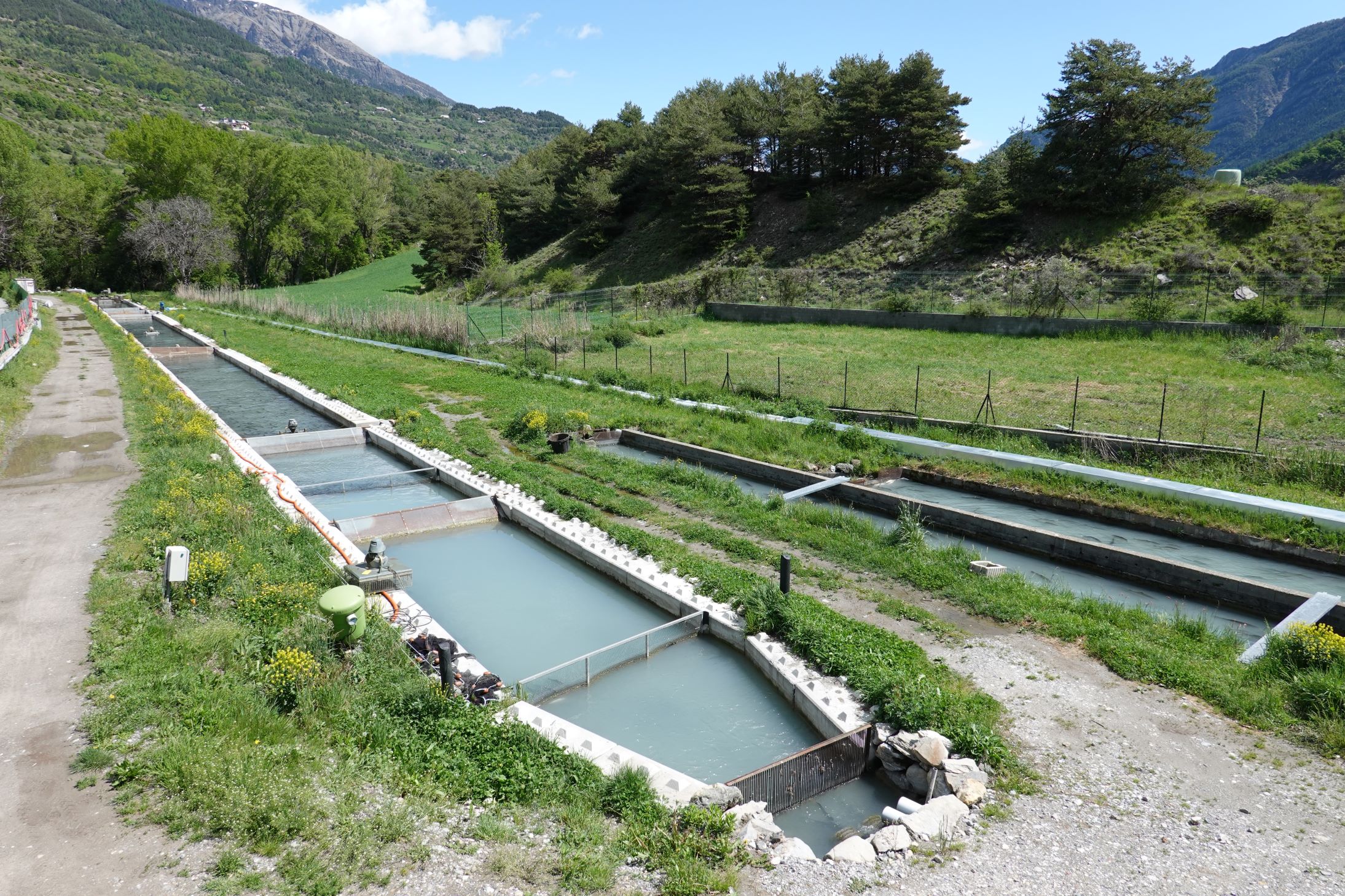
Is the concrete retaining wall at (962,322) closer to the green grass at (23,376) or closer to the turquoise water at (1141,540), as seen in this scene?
the turquoise water at (1141,540)

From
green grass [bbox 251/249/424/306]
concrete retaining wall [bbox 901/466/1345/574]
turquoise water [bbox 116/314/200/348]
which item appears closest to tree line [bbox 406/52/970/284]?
green grass [bbox 251/249/424/306]

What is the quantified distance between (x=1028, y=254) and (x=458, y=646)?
36.6m

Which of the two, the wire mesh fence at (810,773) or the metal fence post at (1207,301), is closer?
the wire mesh fence at (810,773)

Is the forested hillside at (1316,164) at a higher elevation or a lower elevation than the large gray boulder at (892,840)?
higher

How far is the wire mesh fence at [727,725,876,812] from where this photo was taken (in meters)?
6.48

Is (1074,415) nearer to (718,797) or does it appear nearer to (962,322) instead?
(718,797)

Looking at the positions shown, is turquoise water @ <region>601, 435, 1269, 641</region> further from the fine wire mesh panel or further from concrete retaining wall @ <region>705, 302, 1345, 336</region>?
concrete retaining wall @ <region>705, 302, 1345, 336</region>

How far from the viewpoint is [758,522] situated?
41.1 ft

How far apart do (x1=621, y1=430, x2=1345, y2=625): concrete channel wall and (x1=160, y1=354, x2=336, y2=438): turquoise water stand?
39.4ft

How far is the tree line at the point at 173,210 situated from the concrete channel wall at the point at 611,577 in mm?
51000

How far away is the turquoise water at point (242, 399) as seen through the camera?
21250 mm

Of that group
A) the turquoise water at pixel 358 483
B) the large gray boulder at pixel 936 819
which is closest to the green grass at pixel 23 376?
the turquoise water at pixel 358 483

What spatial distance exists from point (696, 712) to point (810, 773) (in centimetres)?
166

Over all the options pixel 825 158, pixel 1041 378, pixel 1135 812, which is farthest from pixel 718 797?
pixel 825 158
